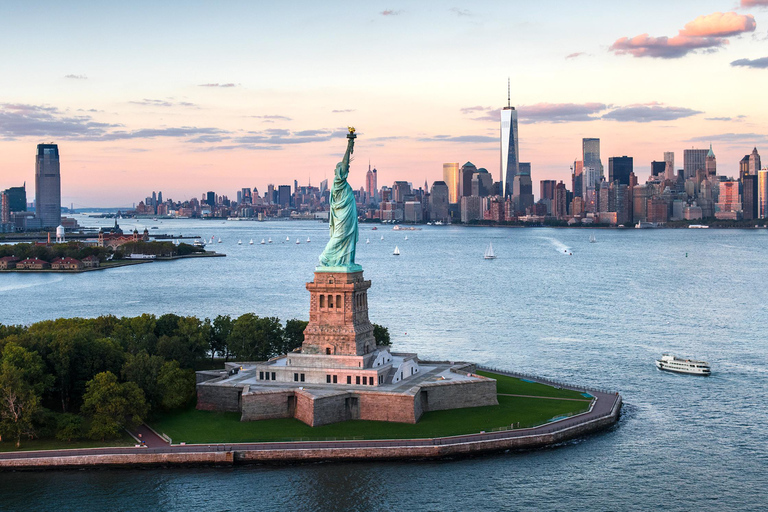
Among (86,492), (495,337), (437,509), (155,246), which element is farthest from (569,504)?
(155,246)

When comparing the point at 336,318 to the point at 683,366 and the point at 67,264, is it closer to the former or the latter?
the point at 683,366

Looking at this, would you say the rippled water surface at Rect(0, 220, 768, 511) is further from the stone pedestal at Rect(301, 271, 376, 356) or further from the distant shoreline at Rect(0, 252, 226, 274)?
the stone pedestal at Rect(301, 271, 376, 356)

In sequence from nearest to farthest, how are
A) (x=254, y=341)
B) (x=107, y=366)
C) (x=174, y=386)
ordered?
(x=174, y=386), (x=107, y=366), (x=254, y=341)

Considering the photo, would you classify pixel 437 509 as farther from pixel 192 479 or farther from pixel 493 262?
pixel 493 262

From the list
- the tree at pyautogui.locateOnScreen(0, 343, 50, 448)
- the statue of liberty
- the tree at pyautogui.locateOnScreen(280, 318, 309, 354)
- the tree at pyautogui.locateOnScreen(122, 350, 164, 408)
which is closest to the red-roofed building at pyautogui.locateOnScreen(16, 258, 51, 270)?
the tree at pyautogui.locateOnScreen(280, 318, 309, 354)

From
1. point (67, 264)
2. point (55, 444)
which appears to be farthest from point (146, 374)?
point (67, 264)

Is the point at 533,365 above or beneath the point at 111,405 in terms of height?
beneath

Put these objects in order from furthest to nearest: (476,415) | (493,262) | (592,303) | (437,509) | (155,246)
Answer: (155,246) → (493,262) → (592,303) → (476,415) → (437,509)
